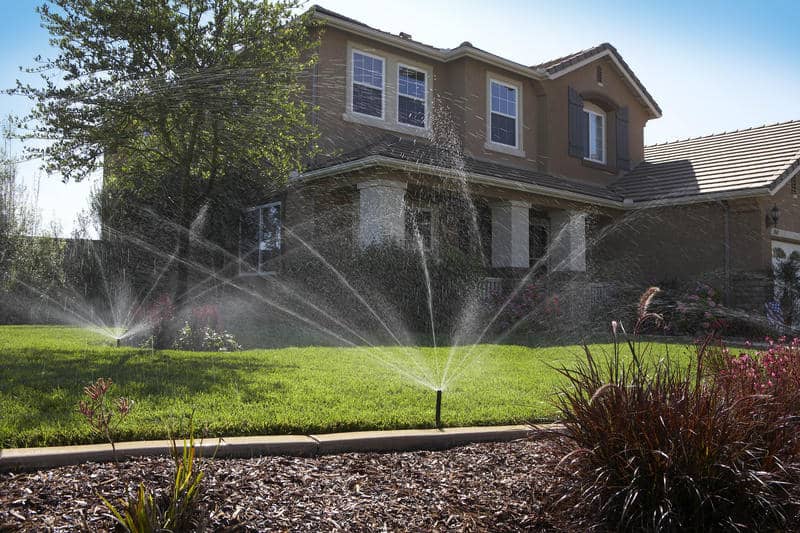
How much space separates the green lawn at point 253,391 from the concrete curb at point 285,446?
0.99 ft

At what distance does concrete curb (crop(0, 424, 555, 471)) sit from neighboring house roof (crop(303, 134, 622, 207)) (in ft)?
28.1

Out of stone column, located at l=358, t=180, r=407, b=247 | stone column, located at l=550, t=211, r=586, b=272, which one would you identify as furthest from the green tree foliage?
stone column, located at l=550, t=211, r=586, b=272

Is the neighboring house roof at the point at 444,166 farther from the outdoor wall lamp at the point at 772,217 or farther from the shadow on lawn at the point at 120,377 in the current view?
the shadow on lawn at the point at 120,377

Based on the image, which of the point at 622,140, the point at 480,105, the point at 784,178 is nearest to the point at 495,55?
the point at 480,105

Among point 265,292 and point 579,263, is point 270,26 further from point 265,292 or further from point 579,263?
point 579,263

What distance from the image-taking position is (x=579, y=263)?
17.1 m

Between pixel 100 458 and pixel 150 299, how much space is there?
11.6 m

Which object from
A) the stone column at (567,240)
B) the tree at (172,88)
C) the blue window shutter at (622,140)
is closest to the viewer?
the tree at (172,88)

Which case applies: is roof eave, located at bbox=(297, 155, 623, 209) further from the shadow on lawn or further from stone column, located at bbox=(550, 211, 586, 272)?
the shadow on lawn

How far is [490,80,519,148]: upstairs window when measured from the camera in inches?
680

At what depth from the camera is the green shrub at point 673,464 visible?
3.18 meters

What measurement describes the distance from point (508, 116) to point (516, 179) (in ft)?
9.92

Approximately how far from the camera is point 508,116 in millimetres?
17594

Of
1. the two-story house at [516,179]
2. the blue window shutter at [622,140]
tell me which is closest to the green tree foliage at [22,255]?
the two-story house at [516,179]
